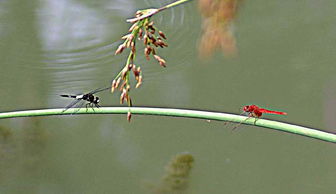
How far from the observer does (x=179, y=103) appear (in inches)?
92.8

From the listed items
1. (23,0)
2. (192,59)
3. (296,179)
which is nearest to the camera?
(296,179)

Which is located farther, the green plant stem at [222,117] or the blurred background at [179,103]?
the blurred background at [179,103]

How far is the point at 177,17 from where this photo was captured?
2.53 metres

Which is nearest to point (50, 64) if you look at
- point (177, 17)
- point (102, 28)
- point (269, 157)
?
point (102, 28)

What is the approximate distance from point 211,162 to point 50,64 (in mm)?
979

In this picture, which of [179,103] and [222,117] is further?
[179,103]

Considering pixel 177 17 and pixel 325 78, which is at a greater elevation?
pixel 177 17

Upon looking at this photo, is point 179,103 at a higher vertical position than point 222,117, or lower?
higher

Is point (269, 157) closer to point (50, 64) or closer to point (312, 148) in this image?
point (312, 148)

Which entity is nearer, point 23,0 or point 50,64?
point 50,64

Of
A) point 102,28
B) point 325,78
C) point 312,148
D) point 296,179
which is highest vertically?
point 102,28

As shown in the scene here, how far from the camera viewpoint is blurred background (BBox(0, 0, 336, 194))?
2.28 m

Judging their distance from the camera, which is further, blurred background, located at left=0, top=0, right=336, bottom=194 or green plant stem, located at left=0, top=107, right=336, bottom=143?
blurred background, located at left=0, top=0, right=336, bottom=194

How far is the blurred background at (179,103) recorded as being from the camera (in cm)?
228
